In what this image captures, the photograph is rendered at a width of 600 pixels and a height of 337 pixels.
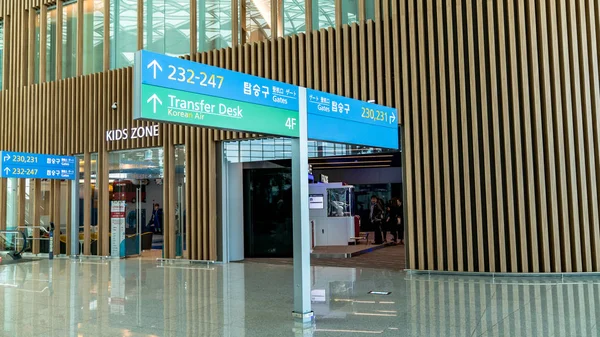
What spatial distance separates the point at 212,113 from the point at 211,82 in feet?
0.98

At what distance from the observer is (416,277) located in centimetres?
823

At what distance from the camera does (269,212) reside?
1191 cm

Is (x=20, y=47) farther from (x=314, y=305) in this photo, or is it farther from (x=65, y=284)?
(x=314, y=305)

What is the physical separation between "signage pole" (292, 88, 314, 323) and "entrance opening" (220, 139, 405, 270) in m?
3.71

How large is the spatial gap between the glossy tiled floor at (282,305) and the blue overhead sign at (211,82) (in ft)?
7.64

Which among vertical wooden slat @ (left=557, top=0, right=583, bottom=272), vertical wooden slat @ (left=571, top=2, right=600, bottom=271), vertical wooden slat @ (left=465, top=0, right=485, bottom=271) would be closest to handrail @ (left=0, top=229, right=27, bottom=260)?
vertical wooden slat @ (left=465, top=0, right=485, bottom=271)

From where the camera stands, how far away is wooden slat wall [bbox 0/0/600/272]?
7.91 m

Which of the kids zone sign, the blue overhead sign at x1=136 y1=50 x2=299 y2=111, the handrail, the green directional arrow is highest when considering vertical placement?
the kids zone sign

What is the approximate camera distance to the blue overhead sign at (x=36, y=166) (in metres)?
11.2

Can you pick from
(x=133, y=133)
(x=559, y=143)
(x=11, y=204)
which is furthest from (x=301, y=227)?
(x=11, y=204)

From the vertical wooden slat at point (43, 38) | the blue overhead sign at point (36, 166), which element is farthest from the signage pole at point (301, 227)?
the vertical wooden slat at point (43, 38)

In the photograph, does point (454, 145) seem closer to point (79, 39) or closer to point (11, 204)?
point (79, 39)

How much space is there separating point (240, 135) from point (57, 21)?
7112 millimetres

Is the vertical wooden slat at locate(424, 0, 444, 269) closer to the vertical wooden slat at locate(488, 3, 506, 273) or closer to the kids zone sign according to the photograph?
the vertical wooden slat at locate(488, 3, 506, 273)
